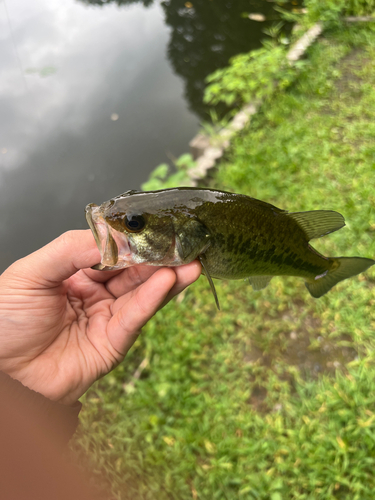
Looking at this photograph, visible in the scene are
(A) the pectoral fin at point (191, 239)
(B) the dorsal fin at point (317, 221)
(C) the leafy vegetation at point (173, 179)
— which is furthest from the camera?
(C) the leafy vegetation at point (173, 179)

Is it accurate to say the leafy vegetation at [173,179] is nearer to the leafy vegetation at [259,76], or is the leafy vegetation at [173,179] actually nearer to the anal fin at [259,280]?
the leafy vegetation at [259,76]

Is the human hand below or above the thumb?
below

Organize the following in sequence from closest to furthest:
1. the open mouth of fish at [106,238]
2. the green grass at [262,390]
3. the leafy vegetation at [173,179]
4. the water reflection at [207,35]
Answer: the open mouth of fish at [106,238] < the green grass at [262,390] < the leafy vegetation at [173,179] < the water reflection at [207,35]

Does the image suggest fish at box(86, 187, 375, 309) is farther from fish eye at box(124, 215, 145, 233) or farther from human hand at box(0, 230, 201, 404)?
human hand at box(0, 230, 201, 404)

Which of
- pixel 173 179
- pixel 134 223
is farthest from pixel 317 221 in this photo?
pixel 173 179

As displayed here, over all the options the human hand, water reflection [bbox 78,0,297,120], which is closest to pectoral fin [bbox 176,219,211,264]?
the human hand

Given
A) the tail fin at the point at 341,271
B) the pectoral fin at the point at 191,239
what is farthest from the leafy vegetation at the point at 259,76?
the pectoral fin at the point at 191,239

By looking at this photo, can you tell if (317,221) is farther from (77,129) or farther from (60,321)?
(77,129)
